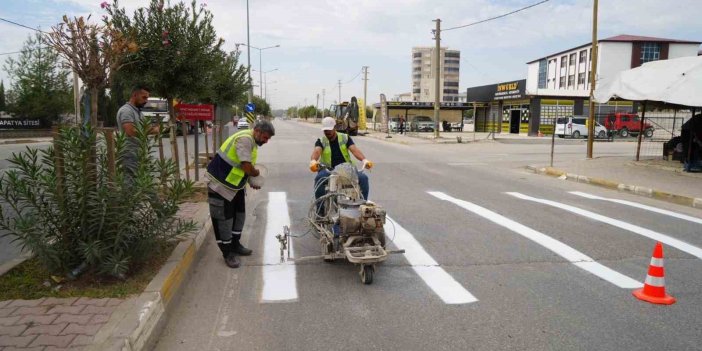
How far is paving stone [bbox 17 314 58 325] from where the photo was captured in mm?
3680

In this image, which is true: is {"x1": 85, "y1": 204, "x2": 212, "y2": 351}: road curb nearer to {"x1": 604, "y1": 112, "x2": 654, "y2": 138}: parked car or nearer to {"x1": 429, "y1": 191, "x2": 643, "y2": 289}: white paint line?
{"x1": 429, "y1": 191, "x2": 643, "y2": 289}: white paint line

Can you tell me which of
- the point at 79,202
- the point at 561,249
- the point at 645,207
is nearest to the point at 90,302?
the point at 79,202

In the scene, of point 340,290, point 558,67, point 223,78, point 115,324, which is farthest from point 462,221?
point 558,67

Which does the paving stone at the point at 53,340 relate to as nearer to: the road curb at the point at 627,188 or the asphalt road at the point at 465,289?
the asphalt road at the point at 465,289

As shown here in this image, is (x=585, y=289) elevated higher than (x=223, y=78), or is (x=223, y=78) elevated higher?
(x=223, y=78)

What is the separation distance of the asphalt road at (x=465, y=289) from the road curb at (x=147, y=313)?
0.46ft

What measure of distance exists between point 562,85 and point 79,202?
83661mm

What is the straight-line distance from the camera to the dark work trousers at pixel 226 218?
18.5 ft

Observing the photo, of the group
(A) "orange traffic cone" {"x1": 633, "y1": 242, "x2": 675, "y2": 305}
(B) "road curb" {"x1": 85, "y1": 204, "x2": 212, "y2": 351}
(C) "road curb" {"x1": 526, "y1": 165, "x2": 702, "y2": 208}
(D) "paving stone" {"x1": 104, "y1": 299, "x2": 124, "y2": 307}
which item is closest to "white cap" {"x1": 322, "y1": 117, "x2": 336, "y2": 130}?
(B) "road curb" {"x1": 85, "y1": 204, "x2": 212, "y2": 351}

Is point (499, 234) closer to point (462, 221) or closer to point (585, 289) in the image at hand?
point (462, 221)

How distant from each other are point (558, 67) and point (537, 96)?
147ft

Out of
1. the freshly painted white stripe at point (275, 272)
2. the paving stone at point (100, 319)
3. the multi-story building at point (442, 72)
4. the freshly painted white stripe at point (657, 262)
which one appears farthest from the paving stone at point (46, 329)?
the multi-story building at point (442, 72)

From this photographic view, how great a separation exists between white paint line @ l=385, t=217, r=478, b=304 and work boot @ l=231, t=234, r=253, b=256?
1.92 m

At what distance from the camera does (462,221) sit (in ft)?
26.9
